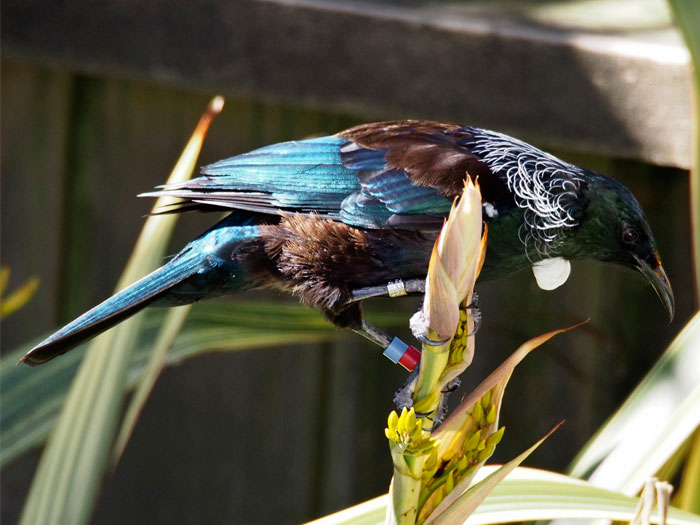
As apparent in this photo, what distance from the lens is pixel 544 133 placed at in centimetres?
192

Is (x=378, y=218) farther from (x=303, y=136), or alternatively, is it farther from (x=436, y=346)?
(x=303, y=136)

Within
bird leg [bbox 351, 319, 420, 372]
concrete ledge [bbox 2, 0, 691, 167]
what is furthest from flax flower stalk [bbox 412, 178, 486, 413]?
concrete ledge [bbox 2, 0, 691, 167]

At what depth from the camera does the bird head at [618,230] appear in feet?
4.59

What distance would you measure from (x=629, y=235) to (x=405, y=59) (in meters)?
0.74

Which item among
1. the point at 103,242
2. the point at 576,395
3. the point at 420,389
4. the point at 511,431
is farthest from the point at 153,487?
the point at 420,389

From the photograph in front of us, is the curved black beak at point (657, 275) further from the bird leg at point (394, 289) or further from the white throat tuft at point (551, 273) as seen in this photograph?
the bird leg at point (394, 289)

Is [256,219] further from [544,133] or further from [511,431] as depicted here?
[511,431]

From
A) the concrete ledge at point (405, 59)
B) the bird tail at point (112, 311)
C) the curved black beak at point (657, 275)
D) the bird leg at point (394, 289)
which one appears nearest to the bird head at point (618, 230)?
the curved black beak at point (657, 275)

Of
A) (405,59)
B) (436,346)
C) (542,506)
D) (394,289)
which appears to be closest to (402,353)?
(394,289)

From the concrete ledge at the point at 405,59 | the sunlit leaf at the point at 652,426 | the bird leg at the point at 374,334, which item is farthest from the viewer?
the concrete ledge at the point at 405,59

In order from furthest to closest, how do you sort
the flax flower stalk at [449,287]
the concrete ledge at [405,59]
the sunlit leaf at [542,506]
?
1. the concrete ledge at [405,59]
2. the sunlit leaf at [542,506]
3. the flax flower stalk at [449,287]

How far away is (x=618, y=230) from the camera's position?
55.2 inches

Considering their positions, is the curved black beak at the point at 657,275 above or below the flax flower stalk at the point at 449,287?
below

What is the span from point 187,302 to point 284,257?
162mm
